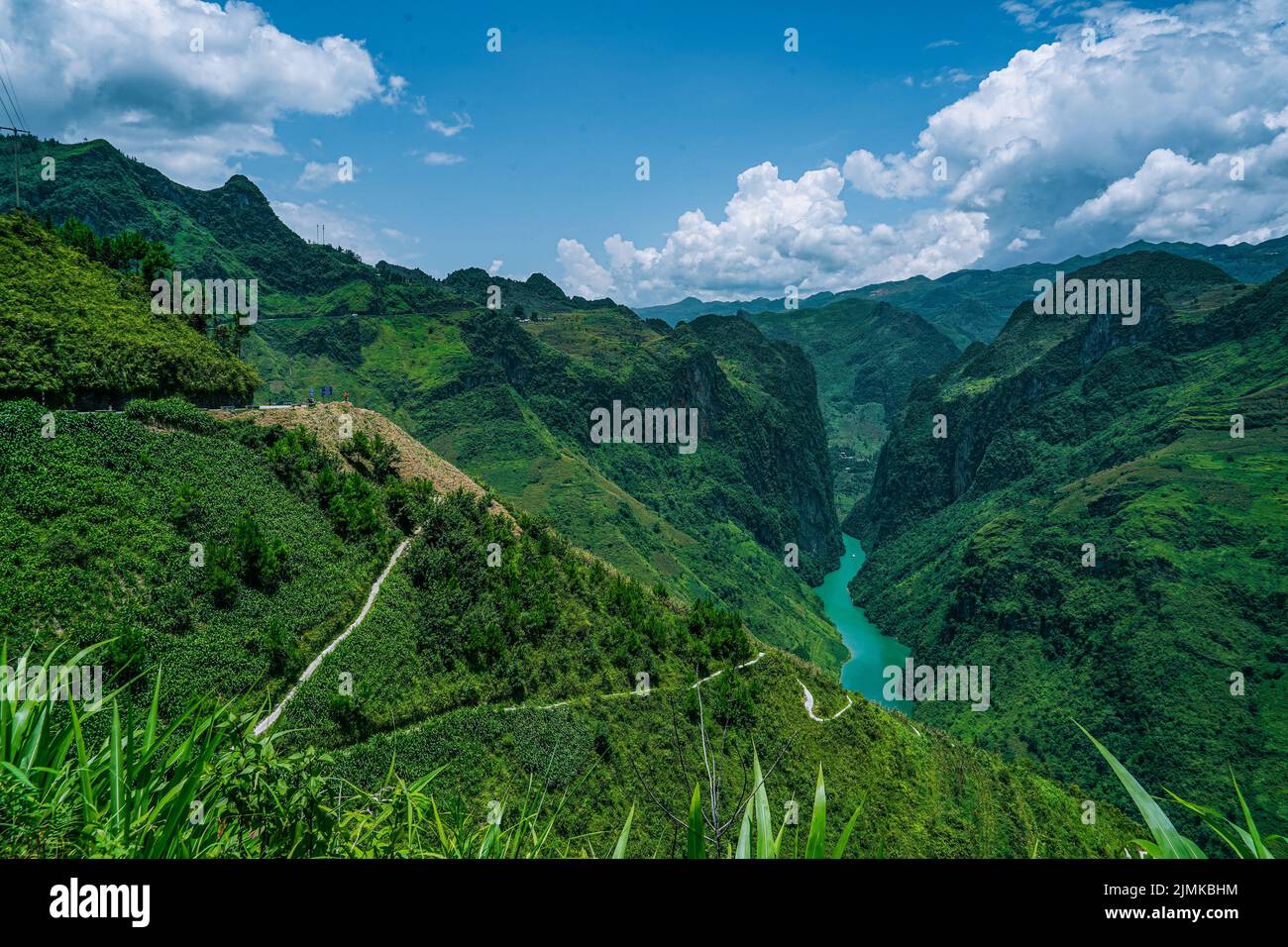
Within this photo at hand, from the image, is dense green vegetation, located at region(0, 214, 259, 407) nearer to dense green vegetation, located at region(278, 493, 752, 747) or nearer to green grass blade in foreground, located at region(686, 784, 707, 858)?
dense green vegetation, located at region(278, 493, 752, 747)

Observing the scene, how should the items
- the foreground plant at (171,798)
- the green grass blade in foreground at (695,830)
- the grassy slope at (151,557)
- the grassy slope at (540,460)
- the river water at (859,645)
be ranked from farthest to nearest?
the river water at (859,645) < the grassy slope at (540,460) < the grassy slope at (151,557) < the foreground plant at (171,798) < the green grass blade in foreground at (695,830)

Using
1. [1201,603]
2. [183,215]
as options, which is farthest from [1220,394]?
[183,215]

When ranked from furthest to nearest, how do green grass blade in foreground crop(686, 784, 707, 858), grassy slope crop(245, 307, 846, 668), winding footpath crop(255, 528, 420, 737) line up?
grassy slope crop(245, 307, 846, 668) → winding footpath crop(255, 528, 420, 737) → green grass blade in foreground crop(686, 784, 707, 858)

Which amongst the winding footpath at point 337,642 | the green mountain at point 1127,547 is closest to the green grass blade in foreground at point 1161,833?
the winding footpath at point 337,642

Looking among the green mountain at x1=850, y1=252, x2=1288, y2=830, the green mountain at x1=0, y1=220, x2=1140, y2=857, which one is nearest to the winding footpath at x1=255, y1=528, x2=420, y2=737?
the green mountain at x1=0, y1=220, x2=1140, y2=857

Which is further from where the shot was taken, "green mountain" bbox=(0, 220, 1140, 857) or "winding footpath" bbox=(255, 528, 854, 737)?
"winding footpath" bbox=(255, 528, 854, 737)

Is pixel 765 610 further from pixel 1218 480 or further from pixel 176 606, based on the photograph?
pixel 176 606

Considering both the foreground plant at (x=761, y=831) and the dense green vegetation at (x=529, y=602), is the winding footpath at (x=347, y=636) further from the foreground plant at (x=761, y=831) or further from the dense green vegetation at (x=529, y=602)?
the foreground plant at (x=761, y=831)
